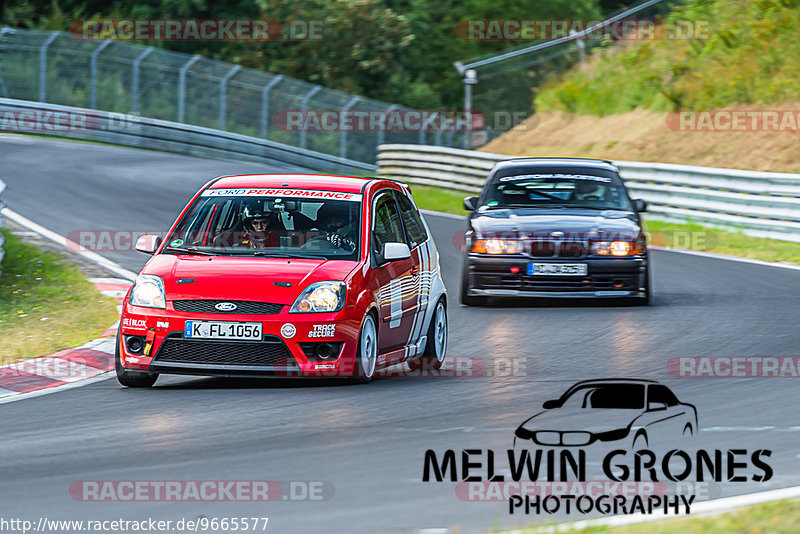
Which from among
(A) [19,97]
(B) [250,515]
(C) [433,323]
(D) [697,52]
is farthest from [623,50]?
(B) [250,515]

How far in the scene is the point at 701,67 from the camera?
1297 inches

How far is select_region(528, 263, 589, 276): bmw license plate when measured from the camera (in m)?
13.8

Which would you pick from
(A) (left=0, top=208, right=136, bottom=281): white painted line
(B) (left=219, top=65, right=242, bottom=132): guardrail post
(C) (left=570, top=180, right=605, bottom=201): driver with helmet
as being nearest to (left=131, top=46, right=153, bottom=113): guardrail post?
(B) (left=219, top=65, right=242, bottom=132): guardrail post

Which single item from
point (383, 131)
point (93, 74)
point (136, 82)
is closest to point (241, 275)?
point (383, 131)

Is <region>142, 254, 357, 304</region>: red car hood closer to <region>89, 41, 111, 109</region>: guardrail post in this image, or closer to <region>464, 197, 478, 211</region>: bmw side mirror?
<region>464, 197, 478, 211</region>: bmw side mirror

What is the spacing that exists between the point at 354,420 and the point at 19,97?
34.3m

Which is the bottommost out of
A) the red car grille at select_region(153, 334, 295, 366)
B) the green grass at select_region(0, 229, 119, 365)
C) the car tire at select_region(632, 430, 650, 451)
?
the green grass at select_region(0, 229, 119, 365)

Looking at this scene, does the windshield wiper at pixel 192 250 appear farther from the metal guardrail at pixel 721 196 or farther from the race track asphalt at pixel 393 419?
the metal guardrail at pixel 721 196

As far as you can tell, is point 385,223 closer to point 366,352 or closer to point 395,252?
point 395,252

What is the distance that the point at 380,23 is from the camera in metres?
46.6

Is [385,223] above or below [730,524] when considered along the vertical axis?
above

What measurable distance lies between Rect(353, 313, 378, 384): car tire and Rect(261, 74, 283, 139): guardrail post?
29.0 m

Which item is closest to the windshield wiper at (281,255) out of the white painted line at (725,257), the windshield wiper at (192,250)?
the windshield wiper at (192,250)

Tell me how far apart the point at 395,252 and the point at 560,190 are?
5626 millimetres
